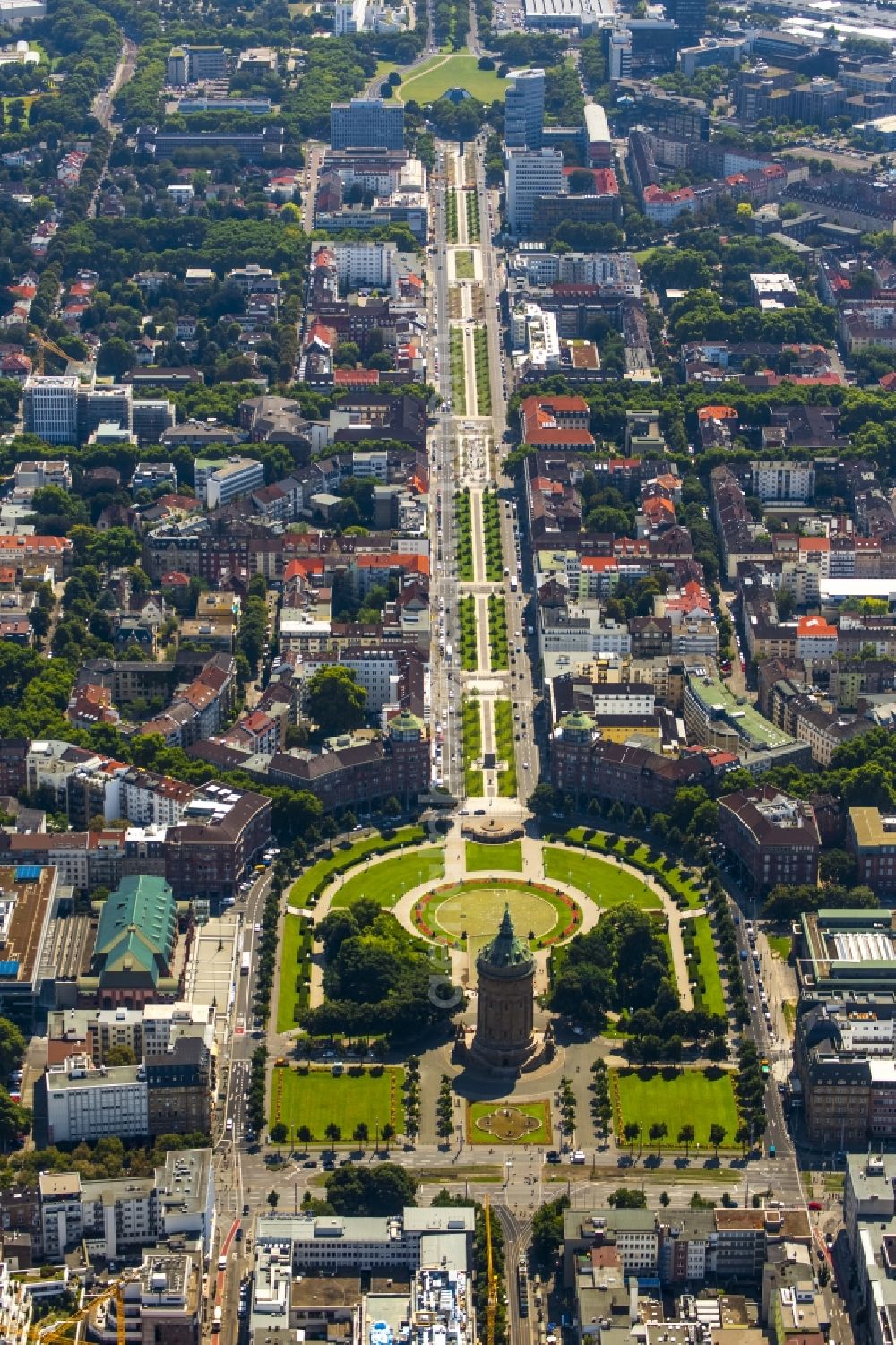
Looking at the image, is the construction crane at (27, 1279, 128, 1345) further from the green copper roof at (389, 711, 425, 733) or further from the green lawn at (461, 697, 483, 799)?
the green lawn at (461, 697, 483, 799)

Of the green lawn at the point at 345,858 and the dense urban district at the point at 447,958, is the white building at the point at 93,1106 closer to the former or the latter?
the dense urban district at the point at 447,958

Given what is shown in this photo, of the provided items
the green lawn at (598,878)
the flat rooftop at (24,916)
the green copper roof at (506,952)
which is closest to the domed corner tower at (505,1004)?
the green copper roof at (506,952)

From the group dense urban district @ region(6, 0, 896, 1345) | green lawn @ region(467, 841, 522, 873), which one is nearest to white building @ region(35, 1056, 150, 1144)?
dense urban district @ region(6, 0, 896, 1345)

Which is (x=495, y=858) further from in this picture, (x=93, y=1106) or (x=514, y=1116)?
(x=93, y=1106)

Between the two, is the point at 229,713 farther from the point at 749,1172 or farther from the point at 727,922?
the point at 749,1172

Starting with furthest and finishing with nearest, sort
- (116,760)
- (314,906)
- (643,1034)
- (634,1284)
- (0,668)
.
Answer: (0,668) → (116,760) → (314,906) → (643,1034) → (634,1284)

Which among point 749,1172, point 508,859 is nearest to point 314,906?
point 508,859

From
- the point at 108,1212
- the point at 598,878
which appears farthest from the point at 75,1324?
the point at 598,878
